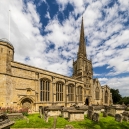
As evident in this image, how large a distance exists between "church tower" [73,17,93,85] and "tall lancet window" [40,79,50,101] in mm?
16942

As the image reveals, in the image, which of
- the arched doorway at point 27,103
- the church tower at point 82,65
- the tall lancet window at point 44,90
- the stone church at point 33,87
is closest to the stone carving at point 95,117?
the stone church at point 33,87

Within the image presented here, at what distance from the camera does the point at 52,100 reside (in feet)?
84.9

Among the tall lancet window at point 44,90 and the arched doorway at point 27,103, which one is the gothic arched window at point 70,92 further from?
the arched doorway at point 27,103

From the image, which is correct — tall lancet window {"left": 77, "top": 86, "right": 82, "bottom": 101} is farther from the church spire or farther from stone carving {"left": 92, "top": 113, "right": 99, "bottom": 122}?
stone carving {"left": 92, "top": 113, "right": 99, "bottom": 122}

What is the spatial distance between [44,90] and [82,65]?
70.2ft

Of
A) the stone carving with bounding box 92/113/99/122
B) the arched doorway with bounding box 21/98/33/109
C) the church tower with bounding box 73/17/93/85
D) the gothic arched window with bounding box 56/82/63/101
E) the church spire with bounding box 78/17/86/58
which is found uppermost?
the church spire with bounding box 78/17/86/58

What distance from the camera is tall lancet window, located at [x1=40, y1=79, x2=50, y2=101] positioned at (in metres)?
24.1

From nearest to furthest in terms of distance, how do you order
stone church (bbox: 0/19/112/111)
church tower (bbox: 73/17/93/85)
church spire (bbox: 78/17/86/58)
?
stone church (bbox: 0/19/112/111), church tower (bbox: 73/17/93/85), church spire (bbox: 78/17/86/58)

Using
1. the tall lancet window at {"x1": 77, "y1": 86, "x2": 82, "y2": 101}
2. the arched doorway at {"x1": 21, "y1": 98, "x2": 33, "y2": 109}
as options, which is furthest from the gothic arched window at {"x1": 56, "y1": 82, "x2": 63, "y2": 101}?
the tall lancet window at {"x1": 77, "y1": 86, "x2": 82, "y2": 101}

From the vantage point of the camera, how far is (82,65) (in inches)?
1681

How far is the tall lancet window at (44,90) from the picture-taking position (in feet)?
79.2

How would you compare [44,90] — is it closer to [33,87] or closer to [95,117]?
[33,87]

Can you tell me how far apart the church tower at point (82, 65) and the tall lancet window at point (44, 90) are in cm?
1694

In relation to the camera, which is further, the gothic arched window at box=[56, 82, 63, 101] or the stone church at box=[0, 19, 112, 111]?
the gothic arched window at box=[56, 82, 63, 101]
